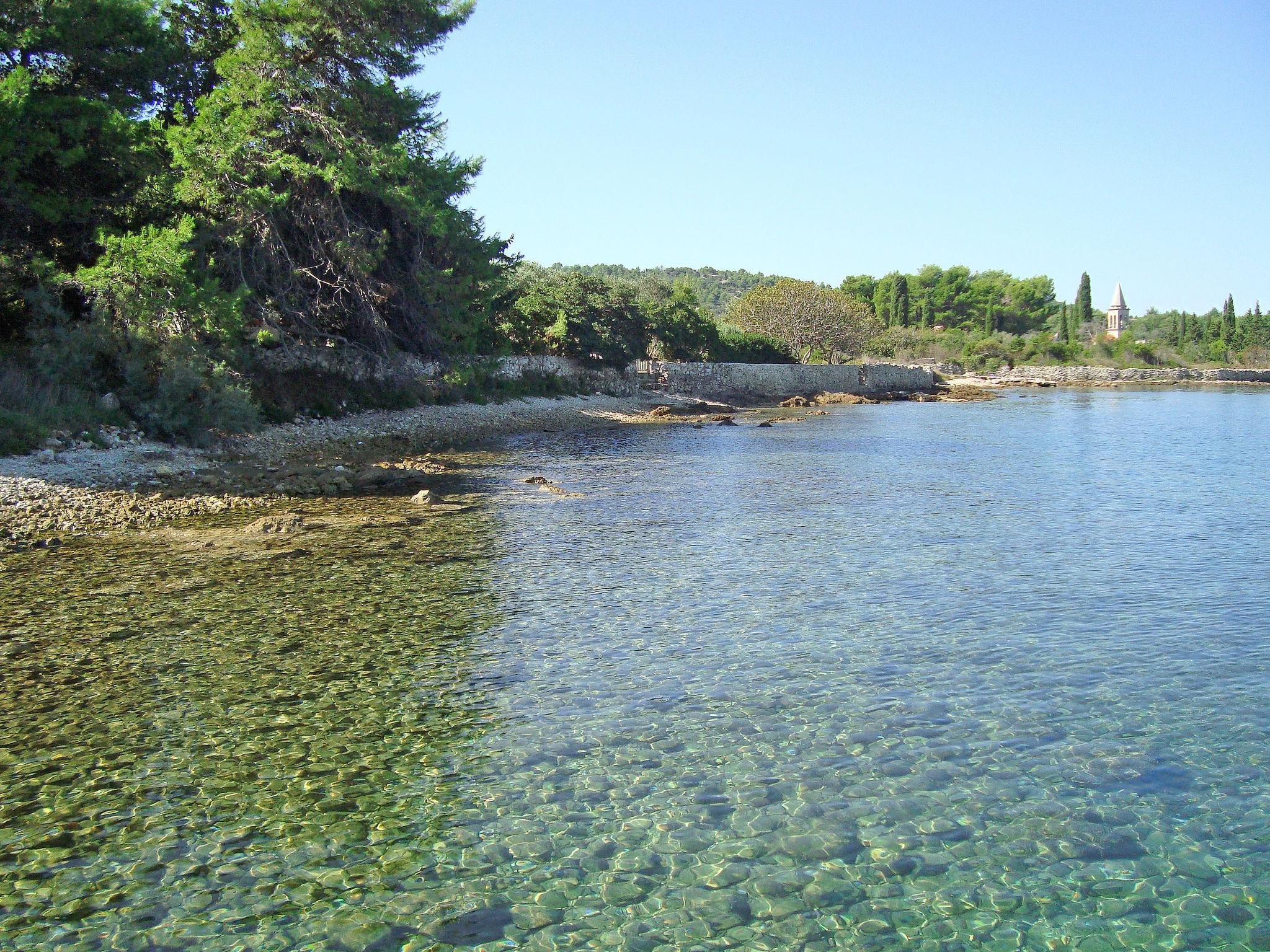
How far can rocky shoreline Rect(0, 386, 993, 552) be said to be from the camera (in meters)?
14.9

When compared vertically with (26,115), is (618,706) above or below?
below

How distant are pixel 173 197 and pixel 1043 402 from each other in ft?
192

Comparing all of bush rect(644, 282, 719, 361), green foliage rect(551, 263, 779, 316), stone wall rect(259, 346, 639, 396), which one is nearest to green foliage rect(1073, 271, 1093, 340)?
green foliage rect(551, 263, 779, 316)

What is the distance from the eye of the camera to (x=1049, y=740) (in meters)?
6.98

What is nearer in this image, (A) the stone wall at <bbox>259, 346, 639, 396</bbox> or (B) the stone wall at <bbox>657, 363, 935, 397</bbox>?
(A) the stone wall at <bbox>259, 346, 639, 396</bbox>

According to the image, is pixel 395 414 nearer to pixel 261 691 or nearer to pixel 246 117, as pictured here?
pixel 246 117

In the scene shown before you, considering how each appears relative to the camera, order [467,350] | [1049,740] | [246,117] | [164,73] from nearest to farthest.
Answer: [1049,740], [246,117], [164,73], [467,350]

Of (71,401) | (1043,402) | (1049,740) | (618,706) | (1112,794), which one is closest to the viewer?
(1112,794)

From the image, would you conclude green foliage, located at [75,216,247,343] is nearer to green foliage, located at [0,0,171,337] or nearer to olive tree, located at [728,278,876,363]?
green foliage, located at [0,0,171,337]

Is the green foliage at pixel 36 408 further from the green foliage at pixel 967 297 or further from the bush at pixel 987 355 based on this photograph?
the green foliage at pixel 967 297

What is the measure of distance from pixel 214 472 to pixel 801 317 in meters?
67.8

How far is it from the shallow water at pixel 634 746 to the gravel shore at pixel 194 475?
1.98m

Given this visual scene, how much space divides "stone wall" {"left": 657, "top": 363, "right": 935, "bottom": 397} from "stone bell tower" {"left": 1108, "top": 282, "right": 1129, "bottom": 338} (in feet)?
230

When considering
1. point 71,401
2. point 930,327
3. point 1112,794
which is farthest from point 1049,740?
point 930,327
